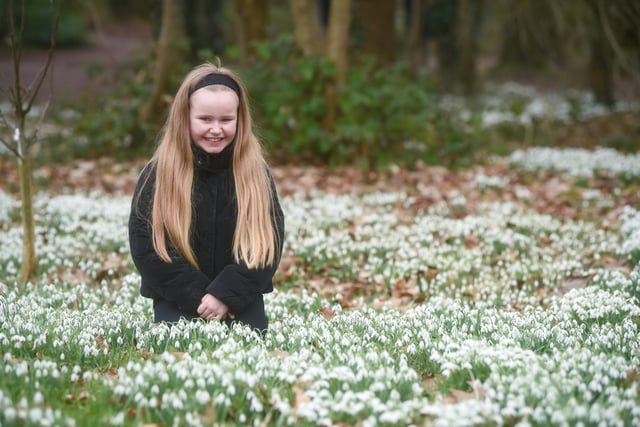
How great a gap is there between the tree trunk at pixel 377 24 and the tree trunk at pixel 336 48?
4.74 meters

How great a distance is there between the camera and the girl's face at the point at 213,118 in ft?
13.5

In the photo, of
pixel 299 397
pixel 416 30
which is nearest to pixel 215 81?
pixel 299 397

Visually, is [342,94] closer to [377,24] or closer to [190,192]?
[377,24]

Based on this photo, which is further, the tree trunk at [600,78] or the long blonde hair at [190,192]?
the tree trunk at [600,78]

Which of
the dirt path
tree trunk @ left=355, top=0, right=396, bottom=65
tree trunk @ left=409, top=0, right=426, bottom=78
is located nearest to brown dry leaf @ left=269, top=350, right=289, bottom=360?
the dirt path

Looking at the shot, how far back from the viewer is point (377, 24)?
1631cm

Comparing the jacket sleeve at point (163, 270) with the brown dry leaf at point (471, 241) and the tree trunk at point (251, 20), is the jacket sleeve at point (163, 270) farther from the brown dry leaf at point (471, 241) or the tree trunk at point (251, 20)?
the tree trunk at point (251, 20)

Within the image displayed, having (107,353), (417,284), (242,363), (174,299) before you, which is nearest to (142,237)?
(174,299)

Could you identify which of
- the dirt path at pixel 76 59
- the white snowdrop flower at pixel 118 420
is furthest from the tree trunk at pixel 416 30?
the white snowdrop flower at pixel 118 420

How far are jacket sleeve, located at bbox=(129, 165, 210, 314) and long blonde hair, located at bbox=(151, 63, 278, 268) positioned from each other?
0.06 m

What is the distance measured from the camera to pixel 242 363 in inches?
140

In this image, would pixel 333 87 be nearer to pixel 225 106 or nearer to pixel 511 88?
pixel 225 106

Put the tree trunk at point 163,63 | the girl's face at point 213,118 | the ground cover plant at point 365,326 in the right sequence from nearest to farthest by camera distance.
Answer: the ground cover plant at point 365,326, the girl's face at point 213,118, the tree trunk at point 163,63

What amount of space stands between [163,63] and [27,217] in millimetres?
7218
